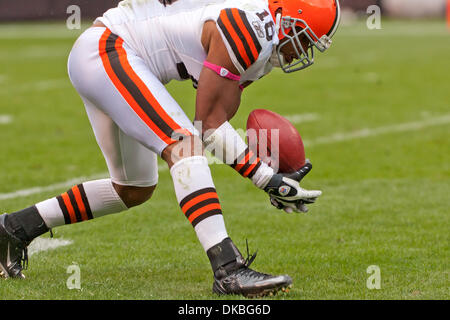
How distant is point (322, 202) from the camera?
18.8 feet

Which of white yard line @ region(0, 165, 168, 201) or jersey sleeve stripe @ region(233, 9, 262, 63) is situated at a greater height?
jersey sleeve stripe @ region(233, 9, 262, 63)

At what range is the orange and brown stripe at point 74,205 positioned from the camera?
4039mm

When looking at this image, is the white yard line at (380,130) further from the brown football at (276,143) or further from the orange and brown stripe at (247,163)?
the orange and brown stripe at (247,163)

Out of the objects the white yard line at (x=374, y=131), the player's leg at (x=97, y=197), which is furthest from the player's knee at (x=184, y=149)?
the white yard line at (x=374, y=131)

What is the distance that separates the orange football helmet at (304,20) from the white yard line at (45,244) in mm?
1761

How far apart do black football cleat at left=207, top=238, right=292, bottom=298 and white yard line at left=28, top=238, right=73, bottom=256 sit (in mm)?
1453

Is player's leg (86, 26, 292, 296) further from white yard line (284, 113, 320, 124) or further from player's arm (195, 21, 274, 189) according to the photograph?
white yard line (284, 113, 320, 124)

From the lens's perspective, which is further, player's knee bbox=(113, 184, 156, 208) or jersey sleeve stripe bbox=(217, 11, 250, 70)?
player's knee bbox=(113, 184, 156, 208)

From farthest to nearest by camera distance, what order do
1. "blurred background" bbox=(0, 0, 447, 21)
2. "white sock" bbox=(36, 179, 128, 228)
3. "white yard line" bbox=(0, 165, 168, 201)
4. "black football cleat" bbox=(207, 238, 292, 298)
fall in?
"blurred background" bbox=(0, 0, 447, 21), "white yard line" bbox=(0, 165, 168, 201), "white sock" bbox=(36, 179, 128, 228), "black football cleat" bbox=(207, 238, 292, 298)

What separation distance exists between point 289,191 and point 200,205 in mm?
405

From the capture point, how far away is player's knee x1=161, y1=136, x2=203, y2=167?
3.44 m

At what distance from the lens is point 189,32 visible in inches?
141

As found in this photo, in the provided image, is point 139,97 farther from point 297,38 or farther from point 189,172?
point 297,38

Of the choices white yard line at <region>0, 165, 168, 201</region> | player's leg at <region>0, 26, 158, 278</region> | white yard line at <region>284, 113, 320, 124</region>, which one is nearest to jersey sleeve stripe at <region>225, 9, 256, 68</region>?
player's leg at <region>0, 26, 158, 278</region>
